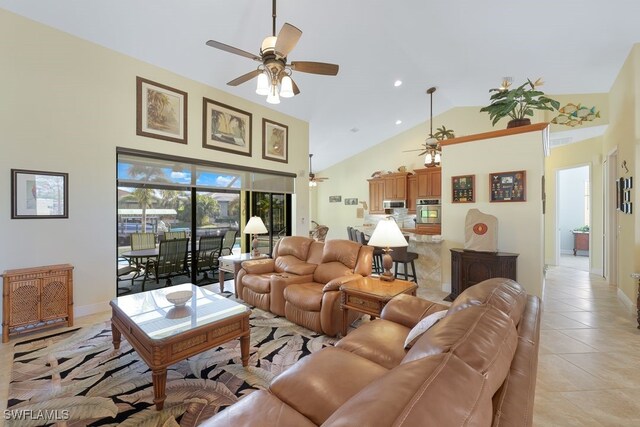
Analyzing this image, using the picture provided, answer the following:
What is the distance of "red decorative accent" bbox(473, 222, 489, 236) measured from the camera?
373cm

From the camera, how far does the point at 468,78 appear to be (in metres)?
4.97

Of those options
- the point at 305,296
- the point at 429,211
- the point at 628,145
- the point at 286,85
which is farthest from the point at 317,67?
the point at 429,211

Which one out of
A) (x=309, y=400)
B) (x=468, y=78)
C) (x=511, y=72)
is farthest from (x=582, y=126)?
(x=309, y=400)

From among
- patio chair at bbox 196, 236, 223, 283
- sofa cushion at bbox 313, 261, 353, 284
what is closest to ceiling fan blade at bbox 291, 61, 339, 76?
sofa cushion at bbox 313, 261, 353, 284

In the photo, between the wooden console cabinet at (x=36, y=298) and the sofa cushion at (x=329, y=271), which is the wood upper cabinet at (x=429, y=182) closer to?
the sofa cushion at (x=329, y=271)

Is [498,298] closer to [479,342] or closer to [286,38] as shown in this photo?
[479,342]

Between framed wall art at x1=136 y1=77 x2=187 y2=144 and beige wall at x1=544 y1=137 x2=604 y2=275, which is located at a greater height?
framed wall art at x1=136 y1=77 x2=187 y2=144

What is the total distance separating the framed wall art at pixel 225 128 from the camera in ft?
15.1

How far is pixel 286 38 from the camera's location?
7.63 ft

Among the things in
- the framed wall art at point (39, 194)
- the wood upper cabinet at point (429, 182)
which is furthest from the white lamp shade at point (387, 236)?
the wood upper cabinet at point (429, 182)

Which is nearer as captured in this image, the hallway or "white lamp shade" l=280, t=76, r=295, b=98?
the hallway

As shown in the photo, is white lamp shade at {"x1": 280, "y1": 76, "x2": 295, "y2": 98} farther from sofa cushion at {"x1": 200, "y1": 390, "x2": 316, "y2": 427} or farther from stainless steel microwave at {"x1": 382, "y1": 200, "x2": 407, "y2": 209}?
stainless steel microwave at {"x1": 382, "y1": 200, "x2": 407, "y2": 209}

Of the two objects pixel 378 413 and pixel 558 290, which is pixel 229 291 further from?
pixel 558 290

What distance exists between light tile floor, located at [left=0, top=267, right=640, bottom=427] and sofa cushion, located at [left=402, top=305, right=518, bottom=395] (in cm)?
125
